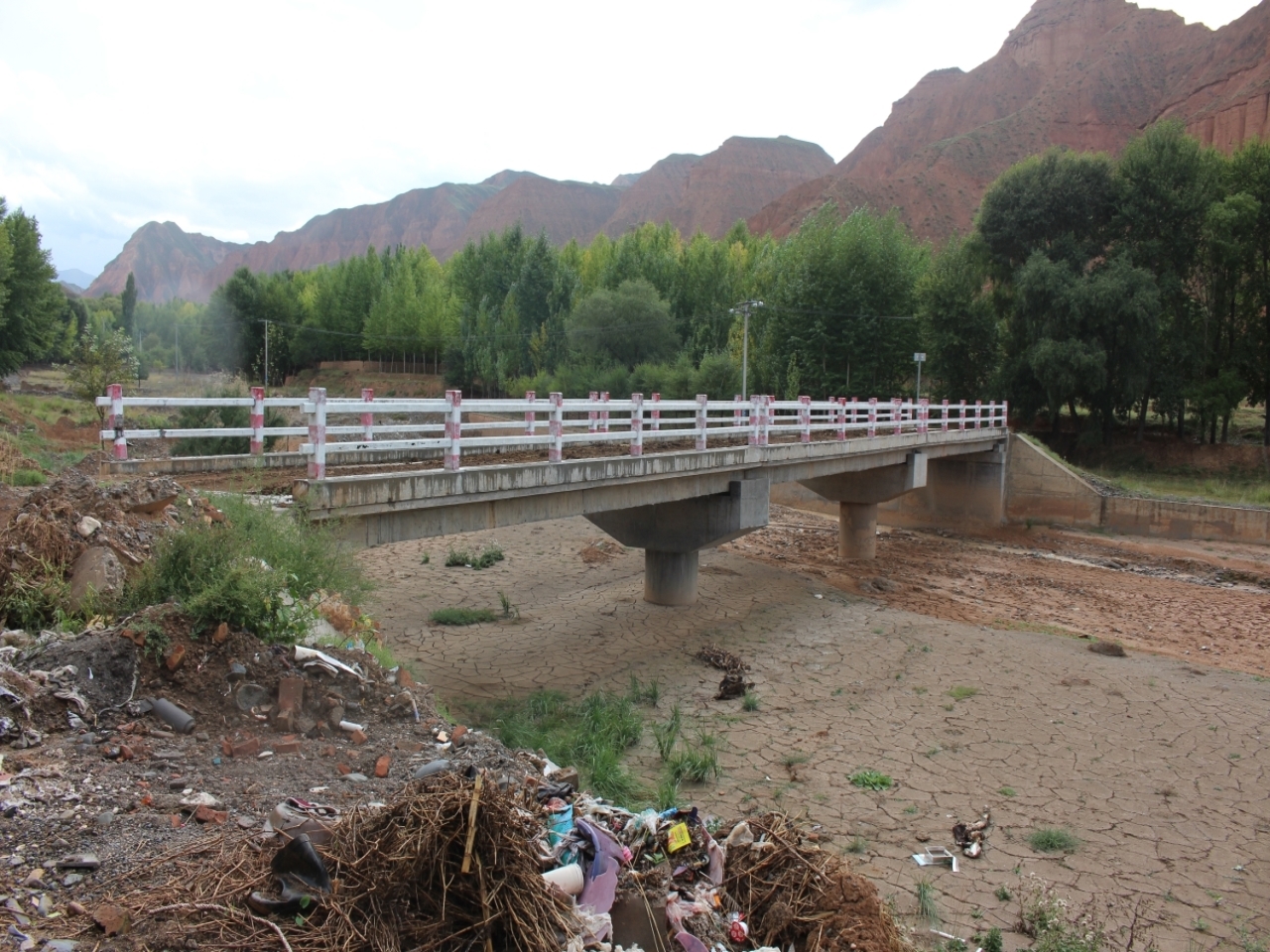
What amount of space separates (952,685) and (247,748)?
33.7 ft

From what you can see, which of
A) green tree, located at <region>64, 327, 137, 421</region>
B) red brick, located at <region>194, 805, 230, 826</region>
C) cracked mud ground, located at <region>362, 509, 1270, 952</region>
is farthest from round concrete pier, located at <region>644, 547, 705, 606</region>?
green tree, located at <region>64, 327, 137, 421</region>

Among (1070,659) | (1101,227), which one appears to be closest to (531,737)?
(1070,659)

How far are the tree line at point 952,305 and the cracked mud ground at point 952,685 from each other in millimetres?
13226

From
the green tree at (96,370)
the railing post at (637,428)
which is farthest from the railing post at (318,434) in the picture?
the green tree at (96,370)

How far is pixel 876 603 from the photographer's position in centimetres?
1798

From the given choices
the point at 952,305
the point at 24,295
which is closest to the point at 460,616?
the point at 952,305

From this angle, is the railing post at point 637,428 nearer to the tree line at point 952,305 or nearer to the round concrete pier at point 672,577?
the round concrete pier at point 672,577

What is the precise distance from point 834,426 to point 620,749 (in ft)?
37.4

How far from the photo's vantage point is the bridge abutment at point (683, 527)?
1520cm

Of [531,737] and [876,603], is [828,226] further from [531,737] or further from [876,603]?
[531,737]

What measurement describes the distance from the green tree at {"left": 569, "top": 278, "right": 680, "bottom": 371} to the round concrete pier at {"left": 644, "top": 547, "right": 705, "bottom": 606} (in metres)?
33.6

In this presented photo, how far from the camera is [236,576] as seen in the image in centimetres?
550

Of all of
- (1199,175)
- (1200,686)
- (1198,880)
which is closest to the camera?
(1198,880)

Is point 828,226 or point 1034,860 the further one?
point 828,226
